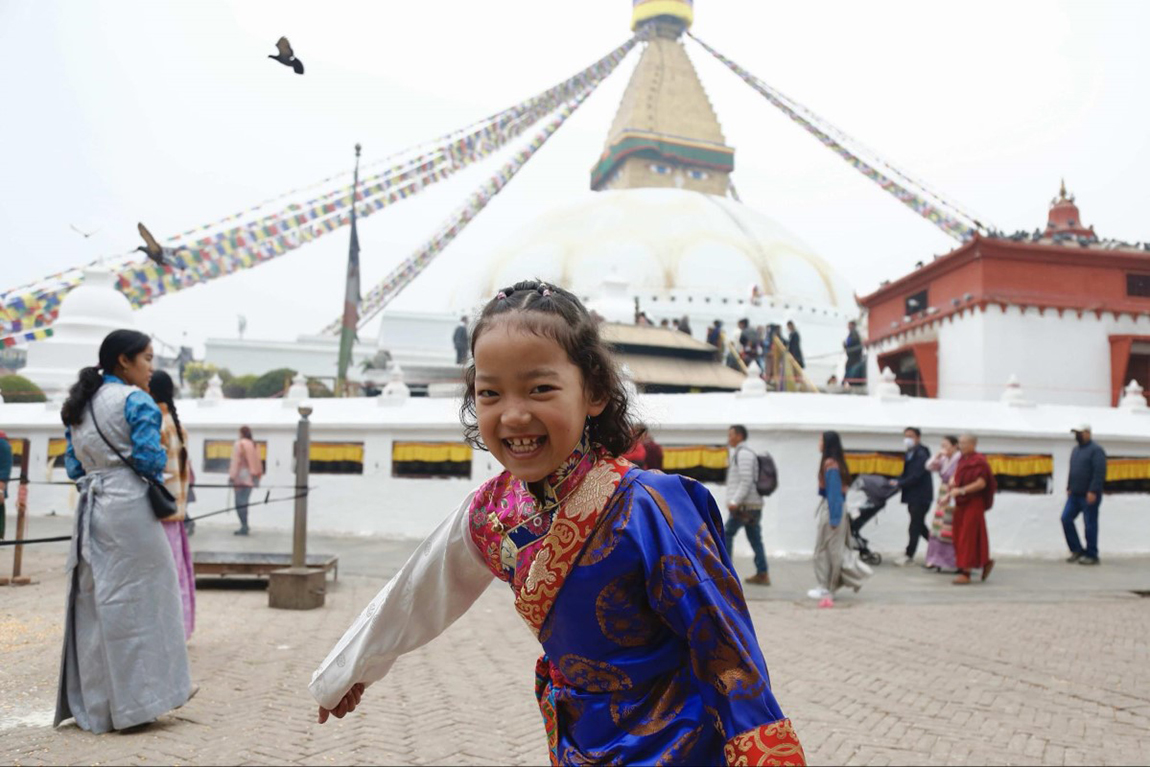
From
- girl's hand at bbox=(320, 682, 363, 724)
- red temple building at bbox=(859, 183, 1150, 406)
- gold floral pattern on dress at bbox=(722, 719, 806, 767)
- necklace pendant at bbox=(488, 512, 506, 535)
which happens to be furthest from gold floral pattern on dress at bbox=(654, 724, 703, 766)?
red temple building at bbox=(859, 183, 1150, 406)

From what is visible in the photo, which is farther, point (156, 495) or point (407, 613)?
point (156, 495)

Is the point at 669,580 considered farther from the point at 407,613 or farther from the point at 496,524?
the point at 407,613

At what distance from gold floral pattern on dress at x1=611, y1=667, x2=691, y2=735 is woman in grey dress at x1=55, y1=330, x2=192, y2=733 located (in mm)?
2653

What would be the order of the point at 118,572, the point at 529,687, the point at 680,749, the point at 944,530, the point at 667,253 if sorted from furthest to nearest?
the point at 667,253 → the point at 944,530 → the point at 529,687 → the point at 118,572 → the point at 680,749

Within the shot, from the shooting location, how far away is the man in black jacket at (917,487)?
358 inches

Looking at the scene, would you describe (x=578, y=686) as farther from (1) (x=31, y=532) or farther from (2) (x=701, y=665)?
(1) (x=31, y=532)

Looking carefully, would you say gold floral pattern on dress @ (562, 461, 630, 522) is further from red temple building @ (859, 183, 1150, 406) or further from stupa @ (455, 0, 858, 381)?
stupa @ (455, 0, 858, 381)

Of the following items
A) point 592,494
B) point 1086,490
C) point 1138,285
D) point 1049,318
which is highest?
point 1138,285

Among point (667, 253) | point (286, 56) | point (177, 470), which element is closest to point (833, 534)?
point (177, 470)

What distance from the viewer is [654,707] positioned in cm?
163

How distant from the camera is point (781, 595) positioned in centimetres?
742

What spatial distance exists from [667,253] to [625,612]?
2596 cm

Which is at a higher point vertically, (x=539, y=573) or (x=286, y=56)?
(x=286, y=56)

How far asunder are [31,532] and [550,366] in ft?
27.5
